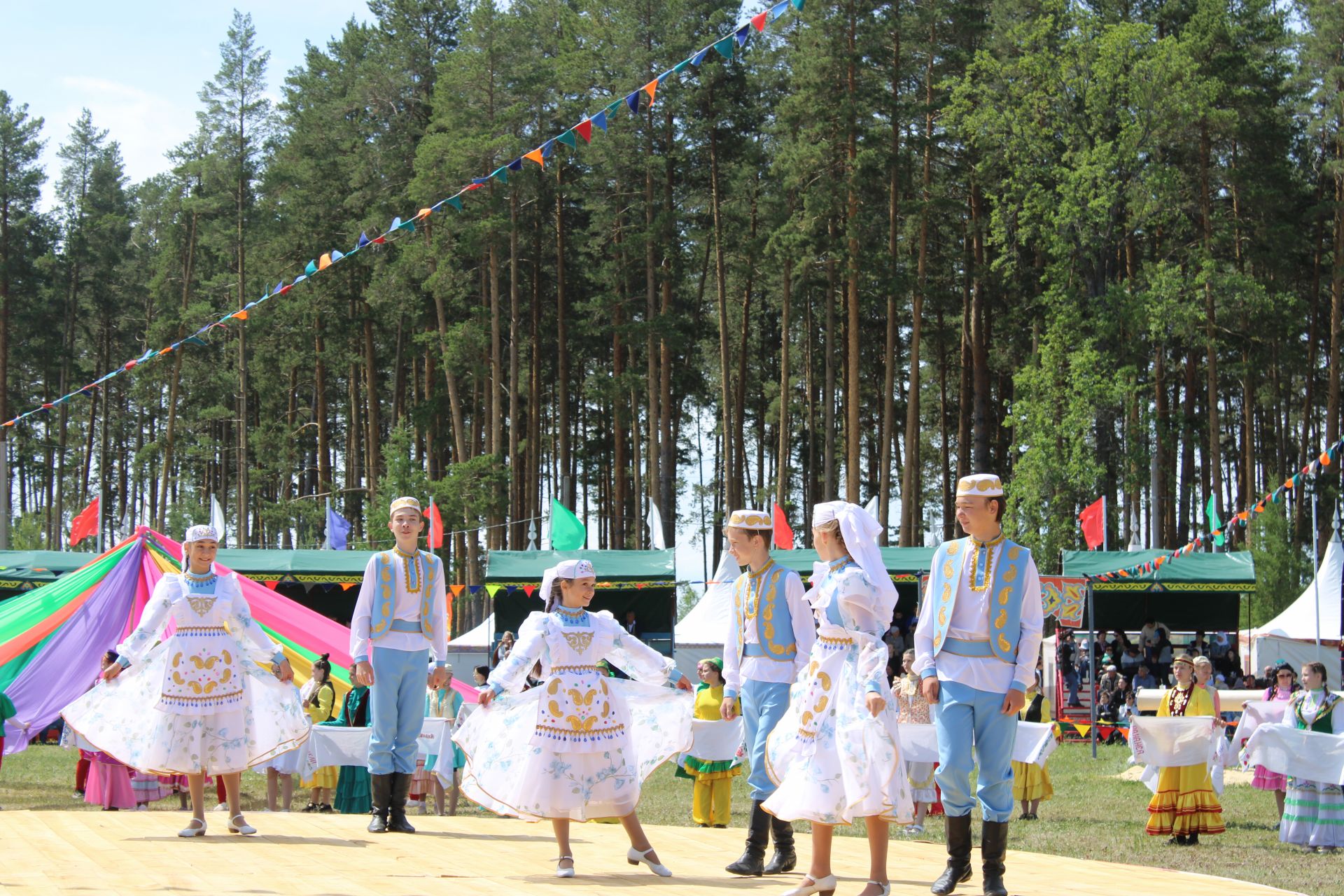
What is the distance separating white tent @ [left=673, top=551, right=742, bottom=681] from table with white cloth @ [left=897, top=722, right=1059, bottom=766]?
385 inches

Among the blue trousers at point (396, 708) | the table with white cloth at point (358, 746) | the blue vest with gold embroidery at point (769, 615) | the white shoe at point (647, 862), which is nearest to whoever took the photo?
the white shoe at point (647, 862)

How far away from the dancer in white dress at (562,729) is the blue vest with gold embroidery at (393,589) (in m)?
1.05

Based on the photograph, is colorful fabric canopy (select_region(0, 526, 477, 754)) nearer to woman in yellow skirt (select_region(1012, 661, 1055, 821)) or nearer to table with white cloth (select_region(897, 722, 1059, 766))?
table with white cloth (select_region(897, 722, 1059, 766))

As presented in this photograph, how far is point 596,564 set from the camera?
21266mm

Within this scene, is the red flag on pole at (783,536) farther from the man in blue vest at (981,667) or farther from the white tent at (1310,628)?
the man in blue vest at (981,667)

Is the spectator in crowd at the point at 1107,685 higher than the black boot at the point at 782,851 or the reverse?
the reverse

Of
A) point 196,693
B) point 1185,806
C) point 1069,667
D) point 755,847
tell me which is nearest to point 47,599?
point 196,693

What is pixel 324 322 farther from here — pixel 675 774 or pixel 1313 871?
pixel 1313 871

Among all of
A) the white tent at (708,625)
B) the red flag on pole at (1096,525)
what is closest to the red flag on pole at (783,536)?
the white tent at (708,625)

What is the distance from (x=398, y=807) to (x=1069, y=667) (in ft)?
50.9

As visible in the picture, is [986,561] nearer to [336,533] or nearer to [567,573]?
[567,573]

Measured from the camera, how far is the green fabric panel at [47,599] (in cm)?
1282

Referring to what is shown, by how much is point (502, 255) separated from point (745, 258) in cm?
597

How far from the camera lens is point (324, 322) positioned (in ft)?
126
